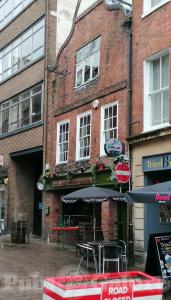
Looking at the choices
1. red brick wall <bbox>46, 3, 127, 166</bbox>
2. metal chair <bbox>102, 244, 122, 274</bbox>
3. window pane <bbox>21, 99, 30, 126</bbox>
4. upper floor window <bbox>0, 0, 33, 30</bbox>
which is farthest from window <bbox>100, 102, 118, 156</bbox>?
upper floor window <bbox>0, 0, 33, 30</bbox>

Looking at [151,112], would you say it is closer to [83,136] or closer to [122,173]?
[122,173]

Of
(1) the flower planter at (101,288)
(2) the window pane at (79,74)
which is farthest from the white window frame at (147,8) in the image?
(1) the flower planter at (101,288)

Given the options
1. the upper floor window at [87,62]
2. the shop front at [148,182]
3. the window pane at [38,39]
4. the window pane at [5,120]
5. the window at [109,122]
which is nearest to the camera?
the shop front at [148,182]

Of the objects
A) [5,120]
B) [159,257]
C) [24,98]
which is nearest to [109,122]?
[159,257]

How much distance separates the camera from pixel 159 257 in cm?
966

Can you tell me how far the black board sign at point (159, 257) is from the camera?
962 centimetres

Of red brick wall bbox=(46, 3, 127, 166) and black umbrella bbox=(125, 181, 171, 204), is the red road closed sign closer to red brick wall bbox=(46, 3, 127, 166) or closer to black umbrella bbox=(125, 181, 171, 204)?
black umbrella bbox=(125, 181, 171, 204)

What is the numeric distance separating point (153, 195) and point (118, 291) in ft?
11.4

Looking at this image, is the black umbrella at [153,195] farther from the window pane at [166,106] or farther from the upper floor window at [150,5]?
the upper floor window at [150,5]

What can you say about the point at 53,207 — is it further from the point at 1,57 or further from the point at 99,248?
the point at 1,57

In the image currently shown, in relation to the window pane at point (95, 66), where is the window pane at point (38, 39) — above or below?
above

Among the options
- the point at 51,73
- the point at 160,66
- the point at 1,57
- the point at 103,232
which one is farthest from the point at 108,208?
the point at 1,57

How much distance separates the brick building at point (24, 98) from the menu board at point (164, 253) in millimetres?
12729

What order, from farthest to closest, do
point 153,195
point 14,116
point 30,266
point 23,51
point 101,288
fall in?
1. point 14,116
2. point 23,51
3. point 30,266
4. point 153,195
5. point 101,288
